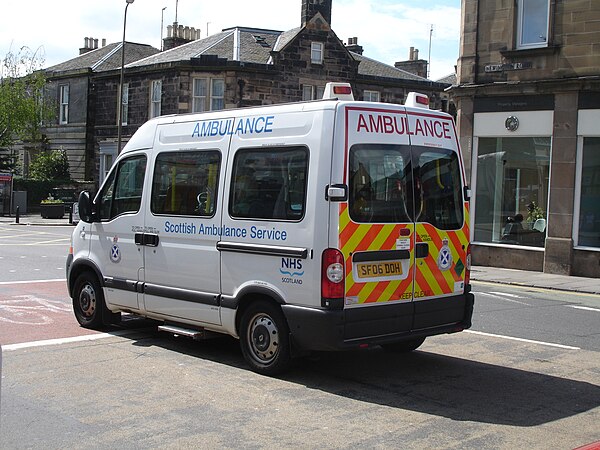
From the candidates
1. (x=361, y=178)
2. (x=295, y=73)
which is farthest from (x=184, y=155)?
(x=295, y=73)

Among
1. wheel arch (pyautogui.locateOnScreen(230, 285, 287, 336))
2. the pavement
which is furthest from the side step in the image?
the pavement

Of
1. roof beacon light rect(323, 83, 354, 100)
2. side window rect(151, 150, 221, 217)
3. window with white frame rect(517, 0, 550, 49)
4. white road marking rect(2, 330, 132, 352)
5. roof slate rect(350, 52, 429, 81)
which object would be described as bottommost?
white road marking rect(2, 330, 132, 352)

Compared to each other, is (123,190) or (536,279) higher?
(123,190)

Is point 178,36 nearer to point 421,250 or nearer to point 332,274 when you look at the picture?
point 421,250

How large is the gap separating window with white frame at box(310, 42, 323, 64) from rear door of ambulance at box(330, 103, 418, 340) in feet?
110

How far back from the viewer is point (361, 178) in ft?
22.8

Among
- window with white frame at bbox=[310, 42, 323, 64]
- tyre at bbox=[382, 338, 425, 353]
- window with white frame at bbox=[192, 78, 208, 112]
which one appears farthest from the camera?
window with white frame at bbox=[310, 42, 323, 64]

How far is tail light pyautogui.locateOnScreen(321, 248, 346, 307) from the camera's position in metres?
6.69

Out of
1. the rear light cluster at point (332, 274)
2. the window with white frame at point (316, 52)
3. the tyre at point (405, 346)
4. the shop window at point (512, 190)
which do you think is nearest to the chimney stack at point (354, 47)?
the window with white frame at point (316, 52)

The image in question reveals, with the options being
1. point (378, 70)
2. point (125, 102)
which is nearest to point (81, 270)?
point (125, 102)

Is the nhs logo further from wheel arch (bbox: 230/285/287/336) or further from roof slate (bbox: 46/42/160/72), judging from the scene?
roof slate (bbox: 46/42/160/72)

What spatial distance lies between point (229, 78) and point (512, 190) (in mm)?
21505

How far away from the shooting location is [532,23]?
1947cm

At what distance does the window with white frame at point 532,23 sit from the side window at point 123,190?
1337cm
